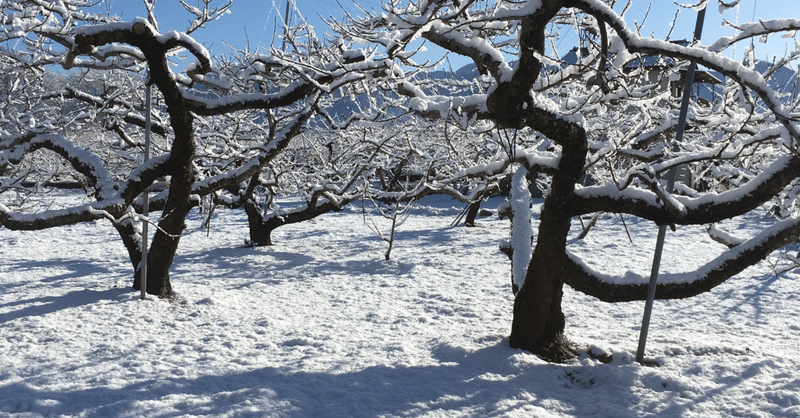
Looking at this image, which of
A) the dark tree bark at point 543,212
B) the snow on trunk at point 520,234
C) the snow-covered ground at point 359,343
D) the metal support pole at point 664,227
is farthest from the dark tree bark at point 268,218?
the metal support pole at point 664,227

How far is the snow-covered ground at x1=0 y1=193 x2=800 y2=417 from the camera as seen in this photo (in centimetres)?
381

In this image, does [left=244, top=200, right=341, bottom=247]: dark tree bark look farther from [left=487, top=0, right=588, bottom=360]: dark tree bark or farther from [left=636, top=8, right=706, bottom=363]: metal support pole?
[left=636, top=8, right=706, bottom=363]: metal support pole

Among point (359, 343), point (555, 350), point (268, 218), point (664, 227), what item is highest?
point (664, 227)

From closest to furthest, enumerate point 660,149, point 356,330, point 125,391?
point 125,391 → point 660,149 → point 356,330

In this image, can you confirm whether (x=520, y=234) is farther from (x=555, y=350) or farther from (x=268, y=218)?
(x=268, y=218)

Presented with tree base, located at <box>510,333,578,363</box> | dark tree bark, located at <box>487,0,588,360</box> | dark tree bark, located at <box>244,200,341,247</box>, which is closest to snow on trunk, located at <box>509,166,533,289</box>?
dark tree bark, located at <box>487,0,588,360</box>

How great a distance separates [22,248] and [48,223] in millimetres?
6905

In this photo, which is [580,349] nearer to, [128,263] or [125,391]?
[125,391]

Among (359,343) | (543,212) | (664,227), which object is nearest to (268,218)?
(359,343)

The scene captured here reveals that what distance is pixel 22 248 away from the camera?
1062 centimetres

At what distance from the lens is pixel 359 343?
538 centimetres

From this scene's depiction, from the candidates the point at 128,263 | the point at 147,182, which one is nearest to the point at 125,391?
the point at 147,182

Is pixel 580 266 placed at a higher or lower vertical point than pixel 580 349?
higher

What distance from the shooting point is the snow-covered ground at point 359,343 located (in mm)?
3809
